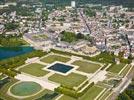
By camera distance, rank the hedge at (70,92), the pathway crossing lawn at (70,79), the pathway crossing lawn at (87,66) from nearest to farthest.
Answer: the hedge at (70,92), the pathway crossing lawn at (70,79), the pathway crossing lawn at (87,66)

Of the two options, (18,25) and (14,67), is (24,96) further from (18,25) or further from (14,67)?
(18,25)

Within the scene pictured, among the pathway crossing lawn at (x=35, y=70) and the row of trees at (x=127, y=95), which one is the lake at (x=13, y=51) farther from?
the row of trees at (x=127, y=95)

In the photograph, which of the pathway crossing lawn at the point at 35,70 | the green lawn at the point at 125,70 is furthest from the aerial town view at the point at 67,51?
the green lawn at the point at 125,70

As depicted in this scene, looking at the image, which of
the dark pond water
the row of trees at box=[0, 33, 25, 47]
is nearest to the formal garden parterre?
the dark pond water

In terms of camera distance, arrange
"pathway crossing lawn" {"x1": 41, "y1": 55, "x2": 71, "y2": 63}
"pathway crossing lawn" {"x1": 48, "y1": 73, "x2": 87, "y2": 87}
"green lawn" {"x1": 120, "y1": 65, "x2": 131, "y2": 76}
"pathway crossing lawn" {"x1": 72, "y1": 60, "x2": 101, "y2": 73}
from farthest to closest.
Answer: "pathway crossing lawn" {"x1": 41, "y1": 55, "x2": 71, "y2": 63}
"pathway crossing lawn" {"x1": 72, "y1": 60, "x2": 101, "y2": 73}
"green lawn" {"x1": 120, "y1": 65, "x2": 131, "y2": 76}
"pathway crossing lawn" {"x1": 48, "y1": 73, "x2": 87, "y2": 87}

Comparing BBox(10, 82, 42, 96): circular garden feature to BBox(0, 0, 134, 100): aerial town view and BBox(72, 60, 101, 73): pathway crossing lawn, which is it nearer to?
Result: BBox(0, 0, 134, 100): aerial town view

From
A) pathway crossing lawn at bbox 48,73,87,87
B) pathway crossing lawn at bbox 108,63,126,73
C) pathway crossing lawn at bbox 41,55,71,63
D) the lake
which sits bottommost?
pathway crossing lawn at bbox 48,73,87,87

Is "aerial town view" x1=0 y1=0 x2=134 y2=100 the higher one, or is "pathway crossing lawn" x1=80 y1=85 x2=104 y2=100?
"aerial town view" x1=0 y1=0 x2=134 y2=100
